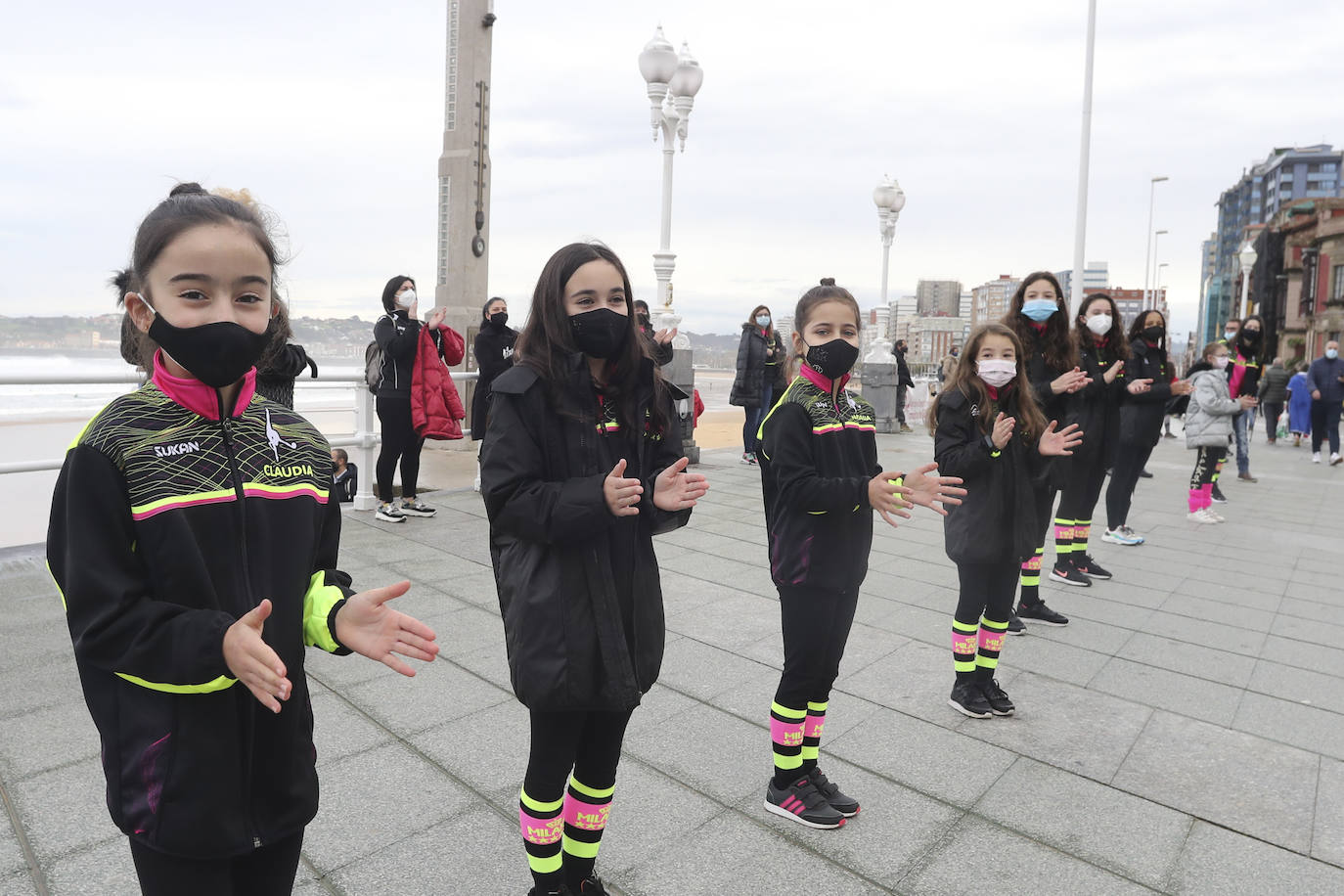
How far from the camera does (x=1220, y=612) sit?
5711 mm

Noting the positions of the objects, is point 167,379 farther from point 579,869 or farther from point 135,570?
point 579,869

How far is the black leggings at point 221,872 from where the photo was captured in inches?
58.7

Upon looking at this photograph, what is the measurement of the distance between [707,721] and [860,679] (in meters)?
0.95

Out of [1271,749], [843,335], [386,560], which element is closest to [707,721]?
[843,335]

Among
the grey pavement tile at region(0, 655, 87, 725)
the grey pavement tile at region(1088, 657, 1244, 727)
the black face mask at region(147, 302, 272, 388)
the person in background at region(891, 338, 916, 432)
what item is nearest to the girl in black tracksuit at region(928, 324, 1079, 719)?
the grey pavement tile at region(1088, 657, 1244, 727)

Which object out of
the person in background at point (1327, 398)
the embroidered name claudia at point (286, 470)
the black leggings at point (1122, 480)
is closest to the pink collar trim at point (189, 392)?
the embroidered name claudia at point (286, 470)

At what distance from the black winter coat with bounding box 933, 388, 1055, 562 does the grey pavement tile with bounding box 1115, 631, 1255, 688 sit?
4.78ft

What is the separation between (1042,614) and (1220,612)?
4.60 ft

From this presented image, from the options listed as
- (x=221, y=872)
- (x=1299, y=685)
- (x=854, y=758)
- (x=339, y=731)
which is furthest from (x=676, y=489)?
(x=1299, y=685)

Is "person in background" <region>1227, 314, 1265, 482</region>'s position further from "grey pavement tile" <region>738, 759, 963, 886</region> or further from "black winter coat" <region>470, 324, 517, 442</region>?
"grey pavement tile" <region>738, 759, 963, 886</region>

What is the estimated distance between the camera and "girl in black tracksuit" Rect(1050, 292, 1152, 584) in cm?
591

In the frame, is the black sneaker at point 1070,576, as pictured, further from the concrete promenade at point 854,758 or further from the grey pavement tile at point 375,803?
the grey pavement tile at point 375,803

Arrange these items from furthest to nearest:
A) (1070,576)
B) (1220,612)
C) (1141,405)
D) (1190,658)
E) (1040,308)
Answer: (1141,405)
(1070,576)
(1220,612)
(1040,308)
(1190,658)

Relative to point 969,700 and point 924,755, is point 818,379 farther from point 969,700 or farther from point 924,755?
point 969,700
